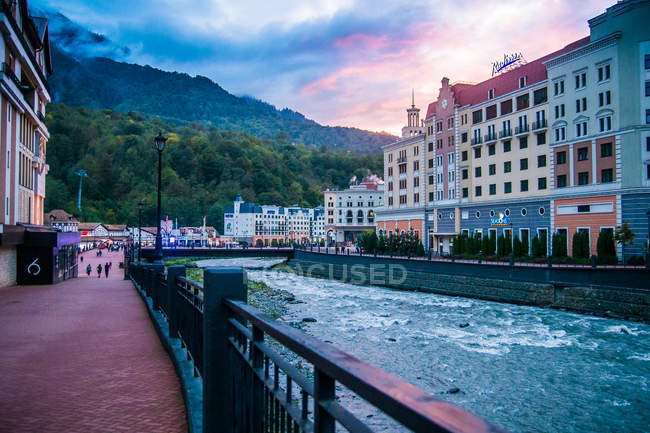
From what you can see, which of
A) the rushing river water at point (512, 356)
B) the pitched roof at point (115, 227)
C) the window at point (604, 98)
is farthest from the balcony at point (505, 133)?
the pitched roof at point (115, 227)

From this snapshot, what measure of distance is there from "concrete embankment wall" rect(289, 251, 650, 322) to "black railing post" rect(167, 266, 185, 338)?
2585 cm

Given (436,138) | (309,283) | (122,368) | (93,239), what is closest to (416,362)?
(122,368)

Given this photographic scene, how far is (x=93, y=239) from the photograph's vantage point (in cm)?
11556

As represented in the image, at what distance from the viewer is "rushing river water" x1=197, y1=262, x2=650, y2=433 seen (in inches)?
534

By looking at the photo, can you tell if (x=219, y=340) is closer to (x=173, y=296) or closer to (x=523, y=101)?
(x=173, y=296)

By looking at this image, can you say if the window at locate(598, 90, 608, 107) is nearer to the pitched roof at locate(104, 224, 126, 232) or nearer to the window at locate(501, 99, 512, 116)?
the window at locate(501, 99, 512, 116)

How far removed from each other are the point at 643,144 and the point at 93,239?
115m

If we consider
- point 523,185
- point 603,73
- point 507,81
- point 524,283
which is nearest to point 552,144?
point 523,185

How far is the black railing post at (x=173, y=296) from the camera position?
7.64 meters

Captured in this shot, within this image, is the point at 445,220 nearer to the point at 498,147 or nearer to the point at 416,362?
the point at 498,147

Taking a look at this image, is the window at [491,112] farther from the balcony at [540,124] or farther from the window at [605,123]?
the window at [605,123]

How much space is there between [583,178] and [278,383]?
3985cm

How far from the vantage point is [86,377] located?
274 inches

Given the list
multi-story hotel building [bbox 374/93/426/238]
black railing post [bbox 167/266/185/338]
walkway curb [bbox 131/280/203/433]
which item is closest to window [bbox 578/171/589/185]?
multi-story hotel building [bbox 374/93/426/238]
